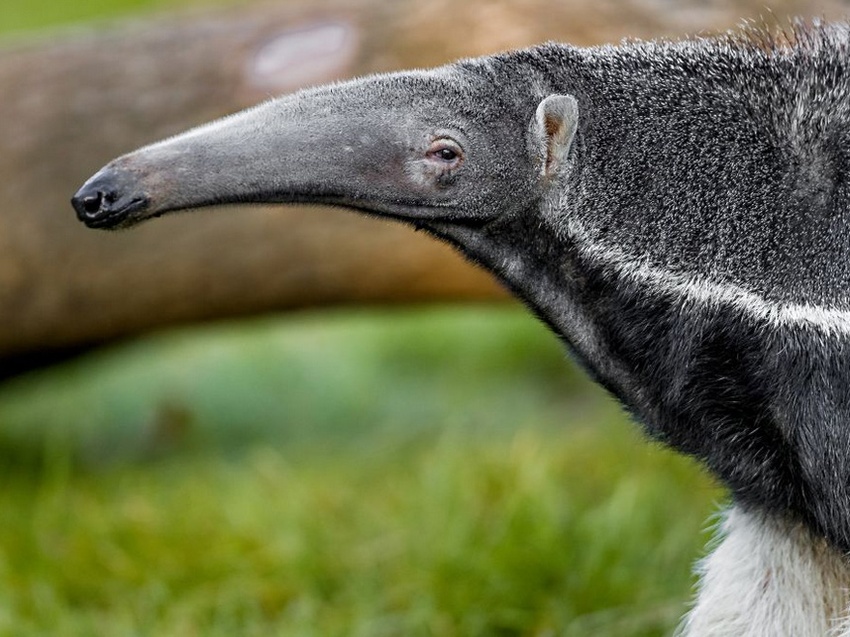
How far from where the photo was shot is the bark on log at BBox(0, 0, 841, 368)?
482cm

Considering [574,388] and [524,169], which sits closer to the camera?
[524,169]

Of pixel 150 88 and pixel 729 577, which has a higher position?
pixel 150 88

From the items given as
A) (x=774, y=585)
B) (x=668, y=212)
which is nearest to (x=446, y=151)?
(x=668, y=212)

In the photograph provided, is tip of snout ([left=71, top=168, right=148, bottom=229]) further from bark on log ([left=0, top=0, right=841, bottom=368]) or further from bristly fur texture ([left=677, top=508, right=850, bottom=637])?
bark on log ([left=0, top=0, right=841, bottom=368])

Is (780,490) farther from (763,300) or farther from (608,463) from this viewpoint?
(608,463)

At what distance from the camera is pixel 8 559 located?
4.68 metres

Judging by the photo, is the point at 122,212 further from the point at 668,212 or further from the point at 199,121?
the point at 199,121

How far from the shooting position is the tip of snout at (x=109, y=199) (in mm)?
2383

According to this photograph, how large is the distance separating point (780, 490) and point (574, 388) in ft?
15.7

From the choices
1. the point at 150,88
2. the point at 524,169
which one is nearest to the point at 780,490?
the point at 524,169

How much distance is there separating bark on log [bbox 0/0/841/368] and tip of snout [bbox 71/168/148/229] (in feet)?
8.31

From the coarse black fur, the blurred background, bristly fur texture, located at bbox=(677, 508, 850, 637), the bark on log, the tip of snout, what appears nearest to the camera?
the tip of snout

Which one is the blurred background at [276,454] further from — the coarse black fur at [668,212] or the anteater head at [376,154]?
the anteater head at [376,154]

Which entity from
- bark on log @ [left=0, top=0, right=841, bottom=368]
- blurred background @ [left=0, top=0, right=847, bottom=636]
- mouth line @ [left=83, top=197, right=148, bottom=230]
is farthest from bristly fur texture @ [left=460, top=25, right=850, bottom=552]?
bark on log @ [left=0, top=0, right=841, bottom=368]
